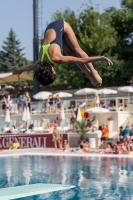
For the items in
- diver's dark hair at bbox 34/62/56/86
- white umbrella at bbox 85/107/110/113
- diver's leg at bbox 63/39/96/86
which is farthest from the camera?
white umbrella at bbox 85/107/110/113

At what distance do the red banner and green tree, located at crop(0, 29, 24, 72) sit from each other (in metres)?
24.8

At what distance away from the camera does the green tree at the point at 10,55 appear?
1778 inches

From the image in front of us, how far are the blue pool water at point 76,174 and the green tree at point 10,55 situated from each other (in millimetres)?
28430

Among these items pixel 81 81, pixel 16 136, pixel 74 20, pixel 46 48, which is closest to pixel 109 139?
pixel 16 136

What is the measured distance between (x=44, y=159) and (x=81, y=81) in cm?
1316

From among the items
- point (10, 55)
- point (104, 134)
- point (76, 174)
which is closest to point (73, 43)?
point (76, 174)

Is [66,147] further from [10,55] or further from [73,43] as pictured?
[10,55]

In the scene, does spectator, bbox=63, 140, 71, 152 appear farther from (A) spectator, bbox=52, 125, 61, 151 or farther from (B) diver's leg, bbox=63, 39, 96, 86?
(B) diver's leg, bbox=63, 39, 96, 86

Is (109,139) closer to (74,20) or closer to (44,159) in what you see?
(44,159)

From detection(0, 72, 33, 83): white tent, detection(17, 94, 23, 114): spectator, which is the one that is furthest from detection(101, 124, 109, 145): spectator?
detection(0, 72, 33, 83): white tent

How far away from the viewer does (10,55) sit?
45656 millimetres

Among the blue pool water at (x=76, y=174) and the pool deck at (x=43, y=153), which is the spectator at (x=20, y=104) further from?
the blue pool water at (x=76, y=174)

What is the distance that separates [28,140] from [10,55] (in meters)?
26.2

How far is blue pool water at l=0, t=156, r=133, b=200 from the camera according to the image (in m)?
10.1
